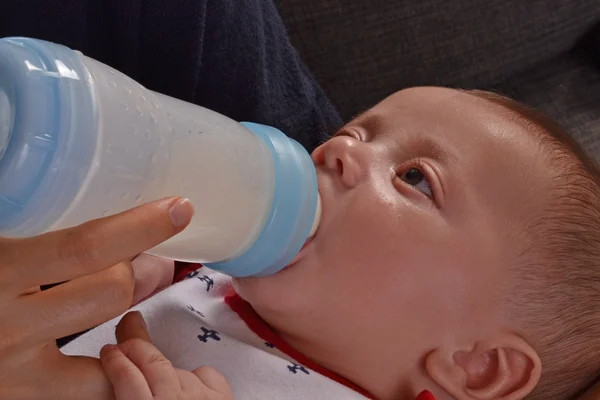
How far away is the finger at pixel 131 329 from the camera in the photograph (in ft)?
2.54

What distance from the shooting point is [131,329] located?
2.55ft

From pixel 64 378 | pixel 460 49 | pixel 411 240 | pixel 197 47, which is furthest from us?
pixel 460 49

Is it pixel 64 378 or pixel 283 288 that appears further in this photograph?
pixel 283 288

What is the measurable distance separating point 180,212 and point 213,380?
1.05 ft

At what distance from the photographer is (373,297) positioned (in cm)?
88

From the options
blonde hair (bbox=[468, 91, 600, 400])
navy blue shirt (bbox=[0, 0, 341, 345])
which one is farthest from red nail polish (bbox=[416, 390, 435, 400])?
navy blue shirt (bbox=[0, 0, 341, 345])

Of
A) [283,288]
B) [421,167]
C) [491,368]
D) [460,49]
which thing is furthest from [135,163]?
[460,49]

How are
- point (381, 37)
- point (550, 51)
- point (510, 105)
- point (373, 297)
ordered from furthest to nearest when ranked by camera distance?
point (550, 51)
point (381, 37)
point (510, 105)
point (373, 297)

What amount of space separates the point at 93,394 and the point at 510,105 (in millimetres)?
745

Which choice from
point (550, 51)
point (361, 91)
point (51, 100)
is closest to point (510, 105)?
point (361, 91)

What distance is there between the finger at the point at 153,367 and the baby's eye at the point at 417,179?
16.1 inches

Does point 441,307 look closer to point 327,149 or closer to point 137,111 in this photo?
point 327,149

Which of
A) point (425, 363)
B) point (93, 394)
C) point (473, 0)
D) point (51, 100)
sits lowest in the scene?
point (93, 394)

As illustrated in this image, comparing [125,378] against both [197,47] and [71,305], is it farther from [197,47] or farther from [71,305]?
[197,47]
